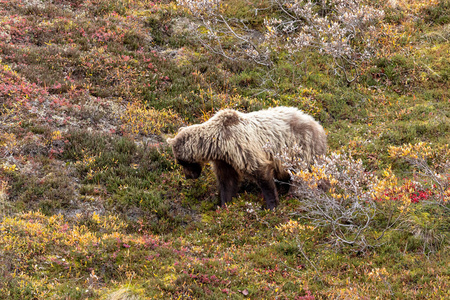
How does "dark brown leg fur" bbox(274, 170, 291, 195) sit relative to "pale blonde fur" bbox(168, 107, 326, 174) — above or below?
below

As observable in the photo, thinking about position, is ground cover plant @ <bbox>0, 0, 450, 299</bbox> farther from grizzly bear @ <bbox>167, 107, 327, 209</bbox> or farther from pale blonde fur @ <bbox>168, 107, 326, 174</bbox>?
pale blonde fur @ <bbox>168, 107, 326, 174</bbox>

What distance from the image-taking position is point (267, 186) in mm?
9609

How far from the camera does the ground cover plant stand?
6844 mm

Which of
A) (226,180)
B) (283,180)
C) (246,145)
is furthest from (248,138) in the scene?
(283,180)

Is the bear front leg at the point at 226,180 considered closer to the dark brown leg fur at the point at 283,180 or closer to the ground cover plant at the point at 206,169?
the ground cover plant at the point at 206,169

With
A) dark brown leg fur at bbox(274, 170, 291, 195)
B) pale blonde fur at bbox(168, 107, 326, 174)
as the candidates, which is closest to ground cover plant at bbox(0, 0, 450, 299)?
dark brown leg fur at bbox(274, 170, 291, 195)

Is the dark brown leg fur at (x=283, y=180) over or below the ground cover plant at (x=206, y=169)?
below

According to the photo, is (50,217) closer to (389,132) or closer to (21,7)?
(389,132)

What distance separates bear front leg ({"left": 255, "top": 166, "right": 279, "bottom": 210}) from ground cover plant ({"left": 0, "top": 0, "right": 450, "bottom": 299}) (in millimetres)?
261

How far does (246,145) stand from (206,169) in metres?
2.10

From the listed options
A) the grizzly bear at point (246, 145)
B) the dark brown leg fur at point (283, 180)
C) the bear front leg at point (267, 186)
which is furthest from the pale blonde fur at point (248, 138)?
the dark brown leg fur at point (283, 180)

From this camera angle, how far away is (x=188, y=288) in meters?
6.41

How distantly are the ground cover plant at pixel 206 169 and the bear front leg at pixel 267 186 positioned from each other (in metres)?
0.26

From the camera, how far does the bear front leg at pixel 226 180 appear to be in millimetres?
9891
